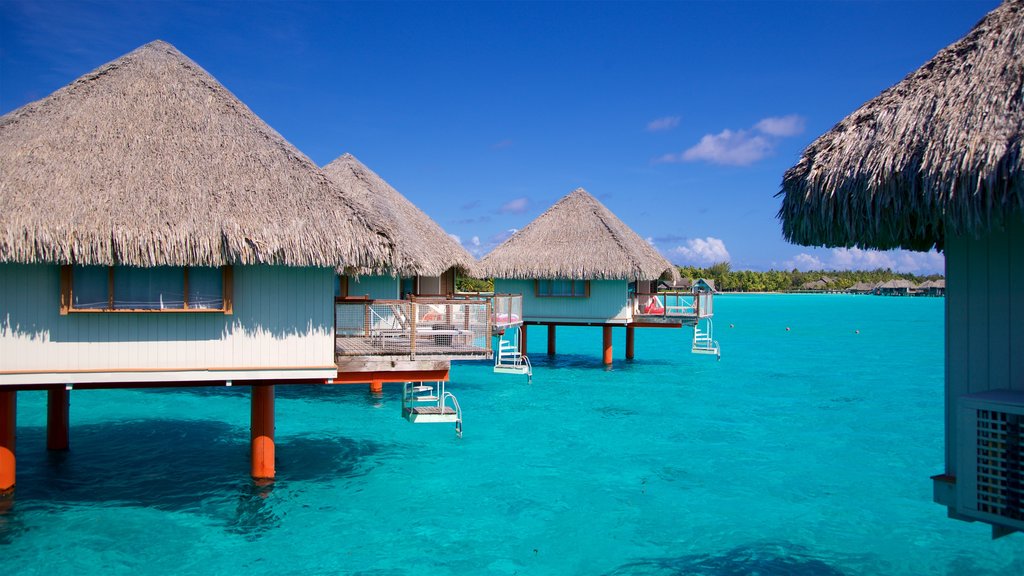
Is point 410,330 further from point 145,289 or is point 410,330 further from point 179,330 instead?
point 145,289

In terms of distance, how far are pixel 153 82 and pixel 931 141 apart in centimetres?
1084

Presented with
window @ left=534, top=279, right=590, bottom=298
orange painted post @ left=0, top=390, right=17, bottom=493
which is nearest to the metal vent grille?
orange painted post @ left=0, top=390, right=17, bottom=493

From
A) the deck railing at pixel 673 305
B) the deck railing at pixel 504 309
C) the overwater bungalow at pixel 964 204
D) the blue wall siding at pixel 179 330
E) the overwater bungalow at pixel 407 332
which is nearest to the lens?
the overwater bungalow at pixel 964 204

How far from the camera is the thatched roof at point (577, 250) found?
26219 millimetres

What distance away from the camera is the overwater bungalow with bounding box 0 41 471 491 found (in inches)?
369

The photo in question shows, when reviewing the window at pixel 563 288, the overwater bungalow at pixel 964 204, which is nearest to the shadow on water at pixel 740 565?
the overwater bungalow at pixel 964 204

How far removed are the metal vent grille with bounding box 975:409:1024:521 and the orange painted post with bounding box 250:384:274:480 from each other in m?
9.54

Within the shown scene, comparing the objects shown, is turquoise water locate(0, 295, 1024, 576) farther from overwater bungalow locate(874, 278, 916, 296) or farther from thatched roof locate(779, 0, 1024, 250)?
overwater bungalow locate(874, 278, 916, 296)

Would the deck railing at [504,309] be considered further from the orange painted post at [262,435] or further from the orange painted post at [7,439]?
the orange painted post at [7,439]

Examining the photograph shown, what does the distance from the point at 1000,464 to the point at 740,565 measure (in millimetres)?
5148

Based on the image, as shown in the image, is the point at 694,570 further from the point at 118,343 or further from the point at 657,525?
the point at 118,343

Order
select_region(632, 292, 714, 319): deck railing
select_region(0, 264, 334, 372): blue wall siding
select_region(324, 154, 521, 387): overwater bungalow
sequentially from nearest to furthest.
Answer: select_region(0, 264, 334, 372): blue wall siding, select_region(324, 154, 521, 387): overwater bungalow, select_region(632, 292, 714, 319): deck railing

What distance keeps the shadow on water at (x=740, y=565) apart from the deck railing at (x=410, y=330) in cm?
438

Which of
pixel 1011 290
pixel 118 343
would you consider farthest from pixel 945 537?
pixel 118 343
